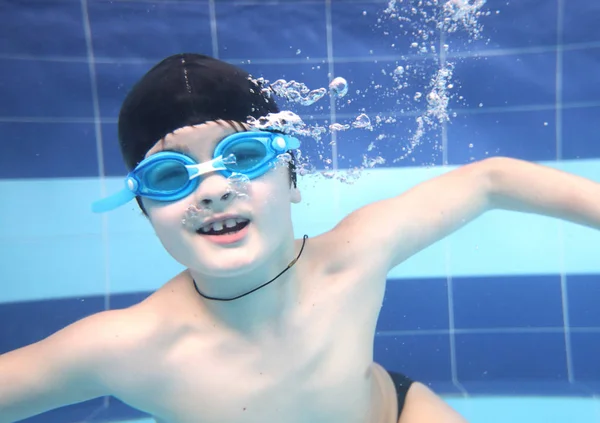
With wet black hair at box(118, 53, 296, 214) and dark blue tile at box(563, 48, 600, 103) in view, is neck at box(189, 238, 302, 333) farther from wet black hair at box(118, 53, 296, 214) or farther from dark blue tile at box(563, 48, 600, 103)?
dark blue tile at box(563, 48, 600, 103)

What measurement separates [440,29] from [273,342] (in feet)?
8.18

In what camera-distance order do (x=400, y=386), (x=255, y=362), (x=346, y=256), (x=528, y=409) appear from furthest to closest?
A: (x=528, y=409) < (x=400, y=386) < (x=346, y=256) < (x=255, y=362)

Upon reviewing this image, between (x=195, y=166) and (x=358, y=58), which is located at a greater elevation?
(x=358, y=58)

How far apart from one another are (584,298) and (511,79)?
5.07 feet

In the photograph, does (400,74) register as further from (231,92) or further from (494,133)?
(231,92)

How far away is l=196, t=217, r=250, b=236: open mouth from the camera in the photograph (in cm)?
118

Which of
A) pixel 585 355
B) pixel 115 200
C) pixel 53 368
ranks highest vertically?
pixel 115 200

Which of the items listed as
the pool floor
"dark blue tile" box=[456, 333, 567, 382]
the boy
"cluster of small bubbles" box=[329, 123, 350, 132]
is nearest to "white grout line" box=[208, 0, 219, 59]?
"cluster of small bubbles" box=[329, 123, 350, 132]

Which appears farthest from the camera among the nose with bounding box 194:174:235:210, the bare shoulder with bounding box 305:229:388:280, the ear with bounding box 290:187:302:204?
the bare shoulder with bounding box 305:229:388:280

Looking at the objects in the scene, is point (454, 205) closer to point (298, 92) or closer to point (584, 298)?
point (298, 92)

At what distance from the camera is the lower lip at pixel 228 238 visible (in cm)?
115

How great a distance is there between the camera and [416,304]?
10.7 feet

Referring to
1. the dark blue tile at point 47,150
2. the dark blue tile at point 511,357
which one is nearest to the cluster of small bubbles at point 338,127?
the dark blue tile at point 47,150

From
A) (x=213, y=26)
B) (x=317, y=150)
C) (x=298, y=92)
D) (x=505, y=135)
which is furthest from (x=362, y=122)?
(x=213, y=26)
